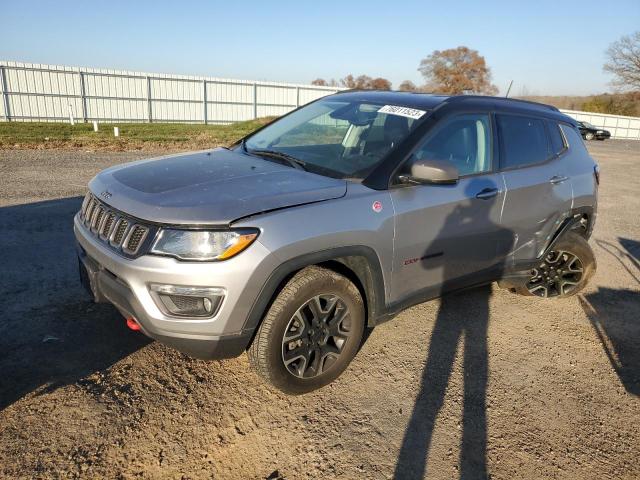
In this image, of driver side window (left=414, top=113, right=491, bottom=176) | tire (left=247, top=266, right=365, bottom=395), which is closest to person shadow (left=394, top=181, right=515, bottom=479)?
driver side window (left=414, top=113, right=491, bottom=176)

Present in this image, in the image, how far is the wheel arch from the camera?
8.67 ft

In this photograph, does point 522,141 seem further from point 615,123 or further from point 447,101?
point 615,123

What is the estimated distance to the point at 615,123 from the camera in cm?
4100

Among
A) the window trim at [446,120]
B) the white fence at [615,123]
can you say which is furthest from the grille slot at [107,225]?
the white fence at [615,123]

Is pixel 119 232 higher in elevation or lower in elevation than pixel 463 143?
lower

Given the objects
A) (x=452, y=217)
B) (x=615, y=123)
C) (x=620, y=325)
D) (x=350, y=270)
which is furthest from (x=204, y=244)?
(x=615, y=123)

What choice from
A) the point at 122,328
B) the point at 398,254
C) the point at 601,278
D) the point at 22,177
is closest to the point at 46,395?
the point at 122,328

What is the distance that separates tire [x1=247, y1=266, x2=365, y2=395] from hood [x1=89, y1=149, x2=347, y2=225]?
1.53 ft

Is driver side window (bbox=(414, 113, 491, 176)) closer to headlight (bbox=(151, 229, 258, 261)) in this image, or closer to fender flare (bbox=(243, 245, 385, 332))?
fender flare (bbox=(243, 245, 385, 332))

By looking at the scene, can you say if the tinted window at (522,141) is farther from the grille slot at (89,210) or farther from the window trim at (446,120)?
the grille slot at (89,210)

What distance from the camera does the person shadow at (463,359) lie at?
2.63 m

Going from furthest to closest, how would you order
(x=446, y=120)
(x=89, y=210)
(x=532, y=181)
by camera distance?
(x=532, y=181)
(x=446, y=120)
(x=89, y=210)

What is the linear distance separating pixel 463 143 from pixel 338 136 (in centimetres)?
94

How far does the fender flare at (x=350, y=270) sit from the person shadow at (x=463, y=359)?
47cm
